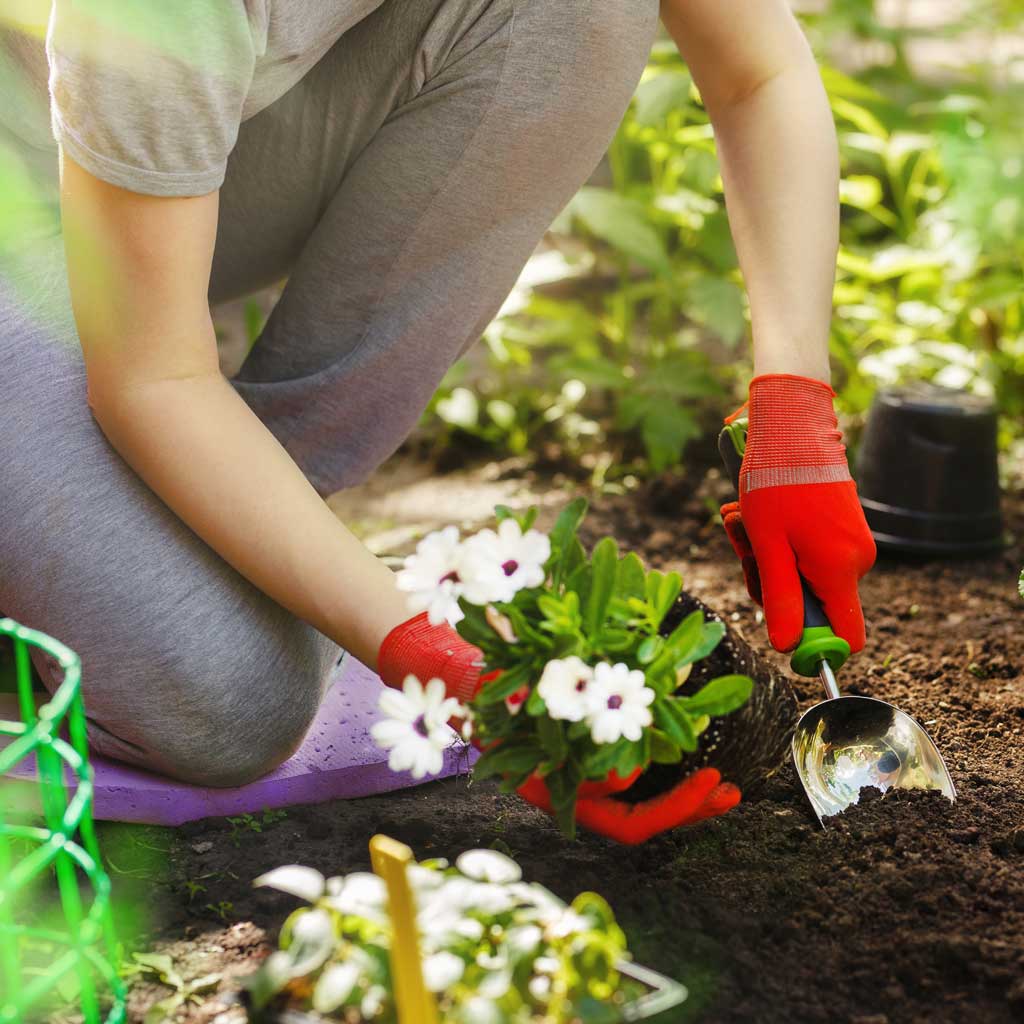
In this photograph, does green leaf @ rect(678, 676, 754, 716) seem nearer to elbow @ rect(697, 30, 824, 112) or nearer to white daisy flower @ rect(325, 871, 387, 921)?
white daisy flower @ rect(325, 871, 387, 921)

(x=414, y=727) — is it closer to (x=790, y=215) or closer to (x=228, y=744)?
(x=228, y=744)

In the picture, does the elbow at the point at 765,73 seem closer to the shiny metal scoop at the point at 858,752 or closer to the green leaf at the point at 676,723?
the shiny metal scoop at the point at 858,752

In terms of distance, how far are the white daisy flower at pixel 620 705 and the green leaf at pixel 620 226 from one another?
1.39m

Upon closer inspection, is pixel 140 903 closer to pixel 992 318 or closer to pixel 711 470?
pixel 711 470

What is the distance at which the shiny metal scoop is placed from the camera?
1235 mm

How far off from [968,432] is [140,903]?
1.40 m

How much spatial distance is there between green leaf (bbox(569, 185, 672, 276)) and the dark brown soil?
3.09 ft

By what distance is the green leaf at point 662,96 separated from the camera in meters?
1.95

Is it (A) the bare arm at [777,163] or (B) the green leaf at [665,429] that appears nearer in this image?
(A) the bare arm at [777,163]

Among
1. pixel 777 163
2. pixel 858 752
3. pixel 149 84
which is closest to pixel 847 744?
pixel 858 752

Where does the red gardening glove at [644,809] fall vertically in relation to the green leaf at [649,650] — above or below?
below

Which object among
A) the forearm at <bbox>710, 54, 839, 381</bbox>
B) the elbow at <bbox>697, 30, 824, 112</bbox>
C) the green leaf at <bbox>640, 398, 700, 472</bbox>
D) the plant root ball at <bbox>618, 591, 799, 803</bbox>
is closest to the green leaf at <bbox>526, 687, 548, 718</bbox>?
the plant root ball at <bbox>618, 591, 799, 803</bbox>

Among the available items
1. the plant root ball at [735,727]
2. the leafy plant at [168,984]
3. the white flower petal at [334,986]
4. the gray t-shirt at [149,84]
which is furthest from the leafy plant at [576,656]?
the gray t-shirt at [149,84]

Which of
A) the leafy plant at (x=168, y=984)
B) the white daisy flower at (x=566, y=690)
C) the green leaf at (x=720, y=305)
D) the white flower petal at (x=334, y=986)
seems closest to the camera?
the white flower petal at (x=334, y=986)
